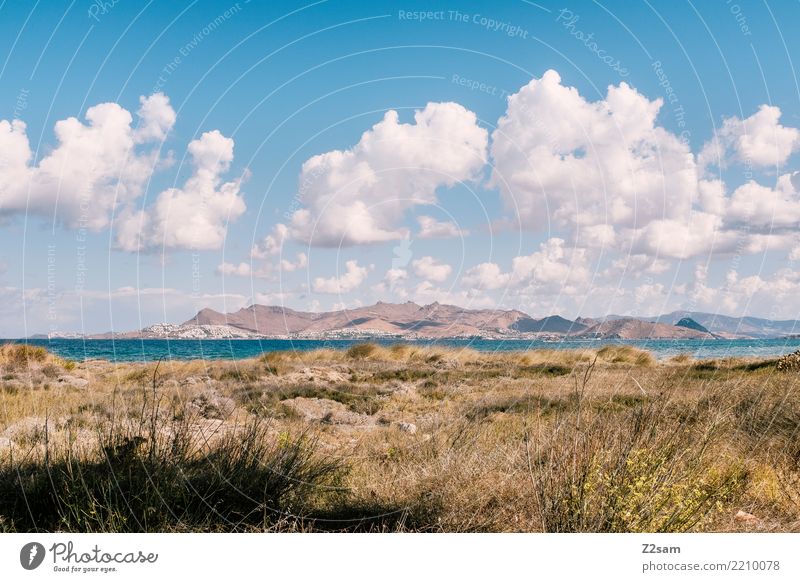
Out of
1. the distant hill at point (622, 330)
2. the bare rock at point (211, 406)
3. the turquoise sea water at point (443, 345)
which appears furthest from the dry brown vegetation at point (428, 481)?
the turquoise sea water at point (443, 345)

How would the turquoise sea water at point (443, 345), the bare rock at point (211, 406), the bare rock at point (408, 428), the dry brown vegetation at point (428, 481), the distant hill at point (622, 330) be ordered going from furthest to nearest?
the turquoise sea water at point (443, 345)
the bare rock at point (211, 406)
the bare rock at point (408, 428)
the distant hill at point (622, 330)
the dry brown vegetation at point (428, 481)

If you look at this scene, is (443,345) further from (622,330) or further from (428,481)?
(428,481)

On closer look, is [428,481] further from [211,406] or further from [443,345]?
[443,345]

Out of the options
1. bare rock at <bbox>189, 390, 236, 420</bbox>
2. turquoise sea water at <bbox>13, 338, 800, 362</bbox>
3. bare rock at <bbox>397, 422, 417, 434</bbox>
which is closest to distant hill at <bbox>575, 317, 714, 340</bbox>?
turquoise sea water at <bbox>13, 338, 800, 362</bbox>

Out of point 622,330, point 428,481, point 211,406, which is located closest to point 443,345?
point 622,330

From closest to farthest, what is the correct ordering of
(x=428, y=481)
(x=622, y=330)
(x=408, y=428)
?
1. (x=428, y=481)
2. (x=408, y=428)
3. (x=622, y=330)

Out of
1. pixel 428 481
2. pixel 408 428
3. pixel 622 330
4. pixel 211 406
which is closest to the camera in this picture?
pixel 428 481

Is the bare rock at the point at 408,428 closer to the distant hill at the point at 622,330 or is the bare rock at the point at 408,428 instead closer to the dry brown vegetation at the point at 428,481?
the dry brown vegetation at the point at 428,481

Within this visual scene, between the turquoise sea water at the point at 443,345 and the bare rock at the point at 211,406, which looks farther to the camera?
the turquoise sea water at the point at 443,345

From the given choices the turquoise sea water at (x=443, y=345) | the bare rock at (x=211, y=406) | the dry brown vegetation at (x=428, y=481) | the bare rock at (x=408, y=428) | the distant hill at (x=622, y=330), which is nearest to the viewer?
the dry brown vegetation at (x=428, y=481)

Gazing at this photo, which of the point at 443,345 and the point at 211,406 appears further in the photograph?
the point at 443,345

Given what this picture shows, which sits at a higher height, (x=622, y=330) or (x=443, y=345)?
(x=622, y=330)

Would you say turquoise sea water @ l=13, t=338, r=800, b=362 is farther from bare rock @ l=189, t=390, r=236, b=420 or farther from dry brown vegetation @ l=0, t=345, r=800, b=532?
dry brown vegetation @ l=0, t=345, r=800, b=532

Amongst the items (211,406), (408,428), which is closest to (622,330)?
(408,428)
